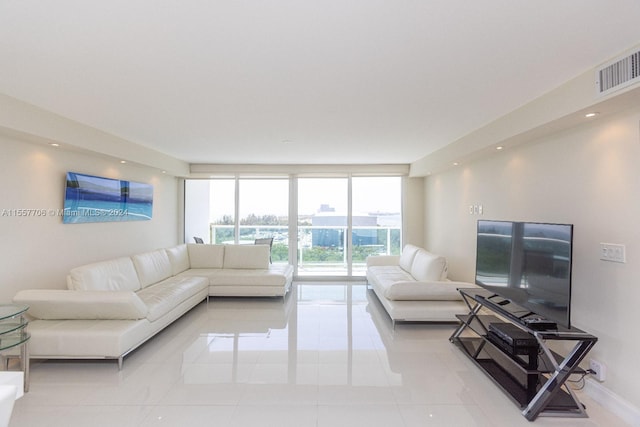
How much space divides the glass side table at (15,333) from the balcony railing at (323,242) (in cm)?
433

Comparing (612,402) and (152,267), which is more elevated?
(152,267)

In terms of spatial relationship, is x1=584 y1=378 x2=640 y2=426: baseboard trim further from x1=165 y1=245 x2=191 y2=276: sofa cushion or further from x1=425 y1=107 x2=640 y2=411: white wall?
x1=165 y1=245 x2=191 y2=276: sofa cushion

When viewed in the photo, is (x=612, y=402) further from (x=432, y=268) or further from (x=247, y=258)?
(x=247, y=258)

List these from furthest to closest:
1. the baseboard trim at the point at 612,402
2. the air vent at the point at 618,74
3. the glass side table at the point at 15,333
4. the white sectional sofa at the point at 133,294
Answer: the white sectional sofa at the point at 133,294
the glass side table at the point at 15,333
the baseboard trim at the point at 612,402
the air vent at the point at 618,74

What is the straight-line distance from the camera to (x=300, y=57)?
80.1 inches

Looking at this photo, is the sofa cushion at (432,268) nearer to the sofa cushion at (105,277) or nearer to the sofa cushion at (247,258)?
the sofa cushion at (247,258)

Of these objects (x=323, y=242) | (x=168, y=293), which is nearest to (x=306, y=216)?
(x=323, y=242)

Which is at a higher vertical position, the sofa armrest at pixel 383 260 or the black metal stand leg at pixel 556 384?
the sofa armrest at pixel 383 260

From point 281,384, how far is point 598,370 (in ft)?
7.94

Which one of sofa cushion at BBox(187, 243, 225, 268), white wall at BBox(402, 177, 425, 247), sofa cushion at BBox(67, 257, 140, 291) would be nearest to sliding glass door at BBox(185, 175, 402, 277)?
white wall at BBox(402, 177, 425, 247)

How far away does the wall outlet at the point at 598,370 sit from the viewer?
7.68 ft

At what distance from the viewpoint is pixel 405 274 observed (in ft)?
16.7

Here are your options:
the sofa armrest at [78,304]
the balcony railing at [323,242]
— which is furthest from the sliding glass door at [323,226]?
the sofa armrest at [78,304]

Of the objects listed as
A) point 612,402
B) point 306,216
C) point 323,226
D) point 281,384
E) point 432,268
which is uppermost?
point 306,216
